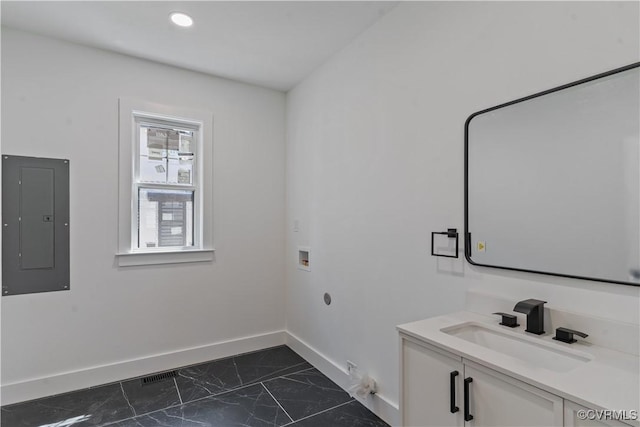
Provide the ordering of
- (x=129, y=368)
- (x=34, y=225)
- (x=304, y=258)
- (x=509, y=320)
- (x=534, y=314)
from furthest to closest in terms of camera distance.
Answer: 1. (x=304, y=258)
2. (x=129, y=368)
3. (x=34, y=225)
4. (x=509, y=320)
5. (x=534, y=314)

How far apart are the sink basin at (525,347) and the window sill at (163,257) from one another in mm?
2347

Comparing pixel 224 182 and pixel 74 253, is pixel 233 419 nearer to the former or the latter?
pixel 74 253

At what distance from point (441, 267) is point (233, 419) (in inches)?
66.2

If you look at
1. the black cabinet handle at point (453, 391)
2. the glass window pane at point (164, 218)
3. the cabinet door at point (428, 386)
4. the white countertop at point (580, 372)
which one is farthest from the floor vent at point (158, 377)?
the black cabinet handle at point (453, 391)

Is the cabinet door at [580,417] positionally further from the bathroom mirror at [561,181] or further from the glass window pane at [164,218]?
the glass window pane at [164,218]

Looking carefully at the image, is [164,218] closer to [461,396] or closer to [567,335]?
[461,396]

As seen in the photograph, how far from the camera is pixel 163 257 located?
9.76ft

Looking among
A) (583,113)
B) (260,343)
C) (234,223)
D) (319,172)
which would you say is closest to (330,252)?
(319,172)

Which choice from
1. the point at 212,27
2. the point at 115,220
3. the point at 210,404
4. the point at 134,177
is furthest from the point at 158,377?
the point at 212,27

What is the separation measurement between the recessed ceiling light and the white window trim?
830 millimetres

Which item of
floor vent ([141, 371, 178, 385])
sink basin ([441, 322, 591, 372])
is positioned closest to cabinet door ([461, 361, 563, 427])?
sink basin ([441, 322, 591, 372])

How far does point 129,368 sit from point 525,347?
292 cm

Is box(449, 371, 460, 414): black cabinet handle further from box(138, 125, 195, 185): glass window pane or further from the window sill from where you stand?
box(138, 125, 195, 185): glass window pane

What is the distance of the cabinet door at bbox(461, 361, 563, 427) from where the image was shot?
3.21 feet
